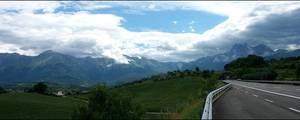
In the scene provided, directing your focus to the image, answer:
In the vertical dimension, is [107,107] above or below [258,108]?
below

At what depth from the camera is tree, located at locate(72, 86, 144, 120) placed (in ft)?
100

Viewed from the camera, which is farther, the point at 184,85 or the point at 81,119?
the point at 184,85

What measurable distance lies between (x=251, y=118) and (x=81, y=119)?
13.9 meters

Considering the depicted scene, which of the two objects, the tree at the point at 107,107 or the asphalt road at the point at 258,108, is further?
the tree at the point at 107,107

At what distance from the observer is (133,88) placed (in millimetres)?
118000

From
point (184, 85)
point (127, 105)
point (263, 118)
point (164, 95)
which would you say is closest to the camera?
point (263, 118)

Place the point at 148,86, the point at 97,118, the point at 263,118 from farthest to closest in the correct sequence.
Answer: the point at 148,86
the point at 97,118
the point at 263,118

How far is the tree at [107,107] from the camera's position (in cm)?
3059

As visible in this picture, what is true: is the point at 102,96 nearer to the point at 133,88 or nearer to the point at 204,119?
the point at 204,119

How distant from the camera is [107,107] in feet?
104

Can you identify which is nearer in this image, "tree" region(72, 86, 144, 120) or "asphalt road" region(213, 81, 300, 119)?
"asphalt road" region(213, 81, 300, 119)

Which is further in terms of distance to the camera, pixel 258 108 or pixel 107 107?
pixel 107 107

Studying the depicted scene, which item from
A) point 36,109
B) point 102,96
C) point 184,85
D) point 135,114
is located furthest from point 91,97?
point 184,85

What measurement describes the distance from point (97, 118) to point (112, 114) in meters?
1.21
